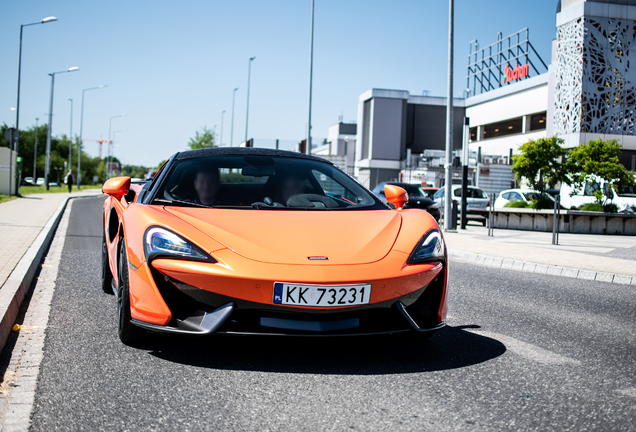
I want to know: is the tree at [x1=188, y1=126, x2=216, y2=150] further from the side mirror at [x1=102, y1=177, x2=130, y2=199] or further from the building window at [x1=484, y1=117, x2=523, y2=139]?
the side mirror at [x1=102, y1=177, x2=130, y2=199]

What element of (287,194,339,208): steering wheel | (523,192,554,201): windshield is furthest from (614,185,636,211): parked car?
(287,194,339,208): steering wheel

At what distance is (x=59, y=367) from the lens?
345 cm

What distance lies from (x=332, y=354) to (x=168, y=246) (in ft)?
3.90

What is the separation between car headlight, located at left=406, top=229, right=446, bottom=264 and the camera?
11.6ft

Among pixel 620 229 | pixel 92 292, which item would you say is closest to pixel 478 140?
pixel 620 229

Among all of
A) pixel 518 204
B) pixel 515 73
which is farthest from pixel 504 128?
pixel 518 204

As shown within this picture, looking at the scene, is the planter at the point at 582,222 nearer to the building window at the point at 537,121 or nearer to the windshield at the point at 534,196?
the windshield at the point at 534,196

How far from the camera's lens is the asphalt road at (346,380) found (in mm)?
2693

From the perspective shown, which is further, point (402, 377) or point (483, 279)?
point (483, 279)

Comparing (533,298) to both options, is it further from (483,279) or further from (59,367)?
(59,367)

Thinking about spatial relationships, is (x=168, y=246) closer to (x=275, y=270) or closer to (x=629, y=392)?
(x=275, y=270)

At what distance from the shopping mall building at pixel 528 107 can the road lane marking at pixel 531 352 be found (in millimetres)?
20708

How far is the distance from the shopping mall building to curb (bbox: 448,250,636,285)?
14420 mm

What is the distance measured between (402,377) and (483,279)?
4.93 m
